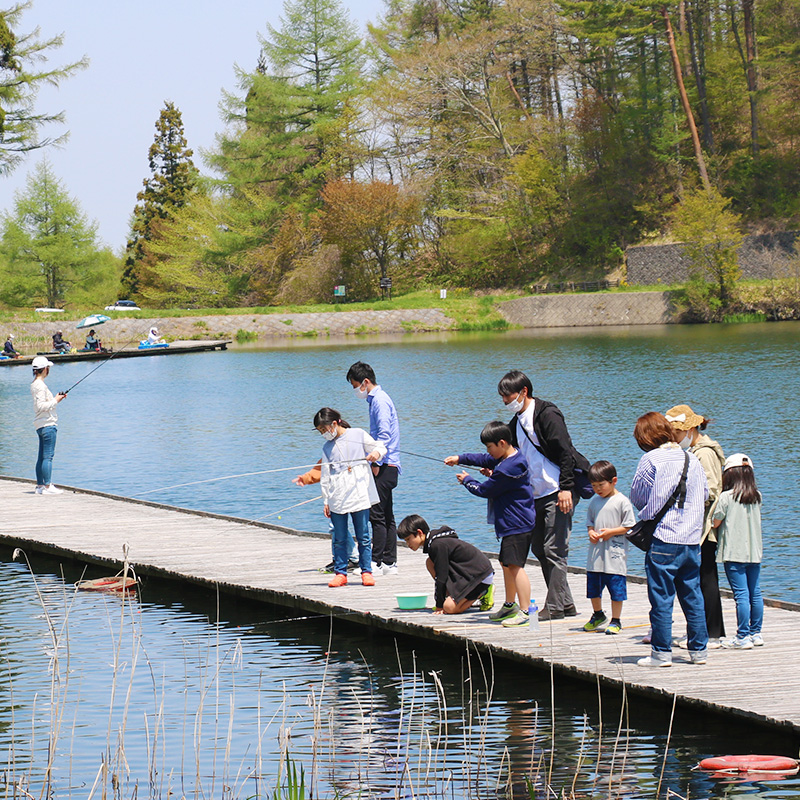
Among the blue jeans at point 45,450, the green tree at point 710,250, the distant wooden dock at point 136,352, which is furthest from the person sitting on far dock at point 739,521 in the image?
the green tree at point 710,250

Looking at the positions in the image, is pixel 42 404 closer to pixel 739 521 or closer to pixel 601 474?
pixel 601 474

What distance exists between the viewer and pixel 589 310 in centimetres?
6122

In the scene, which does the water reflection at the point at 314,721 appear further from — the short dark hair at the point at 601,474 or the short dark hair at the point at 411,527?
the short dark hair at the point at 601,474

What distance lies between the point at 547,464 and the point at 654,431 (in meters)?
1.09

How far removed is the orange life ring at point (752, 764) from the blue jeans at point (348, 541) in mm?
3921

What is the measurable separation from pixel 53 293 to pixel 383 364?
4500cm

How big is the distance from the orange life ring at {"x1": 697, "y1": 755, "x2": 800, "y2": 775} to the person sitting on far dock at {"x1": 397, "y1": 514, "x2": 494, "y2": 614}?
8.56ft

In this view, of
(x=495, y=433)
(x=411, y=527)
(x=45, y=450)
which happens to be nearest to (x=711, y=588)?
(x=495, y=433)

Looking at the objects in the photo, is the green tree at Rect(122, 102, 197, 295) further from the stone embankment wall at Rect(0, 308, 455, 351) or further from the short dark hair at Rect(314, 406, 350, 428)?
the short dark hair at Rect(314, 406, 350, 428)

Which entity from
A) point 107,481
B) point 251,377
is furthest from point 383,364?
point 107,481

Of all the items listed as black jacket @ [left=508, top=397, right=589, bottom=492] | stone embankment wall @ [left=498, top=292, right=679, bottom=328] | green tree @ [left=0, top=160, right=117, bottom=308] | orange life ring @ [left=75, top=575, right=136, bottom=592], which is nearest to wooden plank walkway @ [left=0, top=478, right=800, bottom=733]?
orange life ring @ [left=75, top=575, right=136, bottom=592]

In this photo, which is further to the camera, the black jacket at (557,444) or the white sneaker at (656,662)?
the black jacket at (557,444)

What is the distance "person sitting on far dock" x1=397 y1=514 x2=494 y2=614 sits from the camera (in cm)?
856

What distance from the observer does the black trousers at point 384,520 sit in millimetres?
9797
